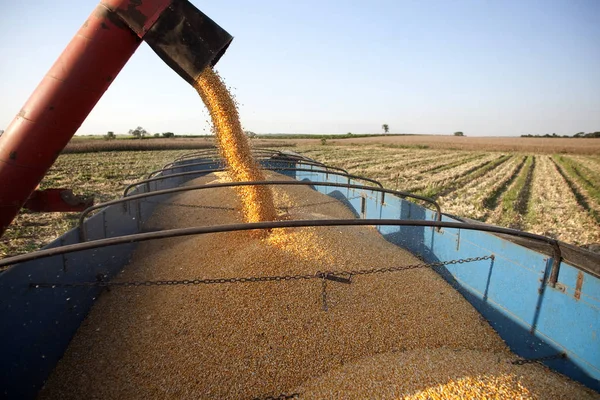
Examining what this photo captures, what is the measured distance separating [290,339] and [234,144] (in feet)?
8.66

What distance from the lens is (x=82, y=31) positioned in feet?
7.47

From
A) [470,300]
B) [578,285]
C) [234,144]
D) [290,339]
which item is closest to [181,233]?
[290,339]

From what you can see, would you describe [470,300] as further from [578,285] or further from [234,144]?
[234,144]

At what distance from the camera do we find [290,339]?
274cm

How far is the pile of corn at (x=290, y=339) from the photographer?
2.29 metres

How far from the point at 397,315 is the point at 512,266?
1125 millimetres

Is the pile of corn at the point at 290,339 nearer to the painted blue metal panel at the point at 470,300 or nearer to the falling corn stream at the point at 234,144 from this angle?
the painted blue metal panel at the point at 470,300

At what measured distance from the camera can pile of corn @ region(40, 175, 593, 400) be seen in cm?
229

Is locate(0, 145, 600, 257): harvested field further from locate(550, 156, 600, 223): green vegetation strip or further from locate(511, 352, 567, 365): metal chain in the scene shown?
locate(511, 352, 567, 365): metal chain

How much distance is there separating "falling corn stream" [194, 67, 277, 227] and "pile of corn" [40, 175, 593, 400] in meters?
0.82

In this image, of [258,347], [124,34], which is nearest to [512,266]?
[258,347]

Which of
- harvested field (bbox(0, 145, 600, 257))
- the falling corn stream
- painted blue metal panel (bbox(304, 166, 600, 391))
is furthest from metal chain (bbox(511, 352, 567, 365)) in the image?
harvested field (bbox(0, 145, 600, 257))

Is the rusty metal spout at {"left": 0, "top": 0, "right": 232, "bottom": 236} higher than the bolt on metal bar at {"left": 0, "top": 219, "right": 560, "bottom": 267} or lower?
higher

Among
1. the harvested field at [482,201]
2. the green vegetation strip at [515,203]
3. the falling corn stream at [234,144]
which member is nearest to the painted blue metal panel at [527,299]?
the falling corn stream at [234,144]
